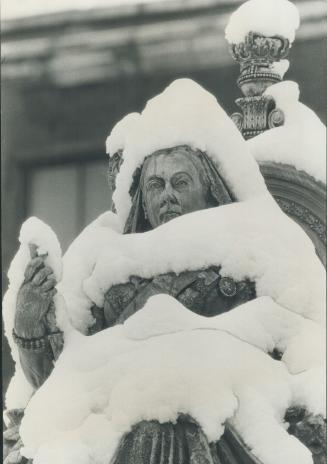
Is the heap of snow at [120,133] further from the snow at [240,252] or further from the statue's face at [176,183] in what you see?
the snow at [240,252]

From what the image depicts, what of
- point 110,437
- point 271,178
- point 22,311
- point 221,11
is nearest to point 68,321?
point 22,311

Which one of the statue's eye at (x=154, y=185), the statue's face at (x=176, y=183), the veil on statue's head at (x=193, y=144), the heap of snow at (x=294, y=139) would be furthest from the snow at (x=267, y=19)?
the statue's eye at (x=154, y=185)

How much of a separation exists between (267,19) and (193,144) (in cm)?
63

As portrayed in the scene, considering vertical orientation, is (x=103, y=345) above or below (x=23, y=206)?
below

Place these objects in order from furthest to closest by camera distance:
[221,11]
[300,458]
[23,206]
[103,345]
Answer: [23,206], [221,11], [103,345], [300,458]

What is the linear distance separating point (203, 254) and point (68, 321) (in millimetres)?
557

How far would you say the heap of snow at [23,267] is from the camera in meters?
5.81

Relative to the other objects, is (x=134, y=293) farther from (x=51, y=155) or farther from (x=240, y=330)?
(x=51, y=155)

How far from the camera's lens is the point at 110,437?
549 cm

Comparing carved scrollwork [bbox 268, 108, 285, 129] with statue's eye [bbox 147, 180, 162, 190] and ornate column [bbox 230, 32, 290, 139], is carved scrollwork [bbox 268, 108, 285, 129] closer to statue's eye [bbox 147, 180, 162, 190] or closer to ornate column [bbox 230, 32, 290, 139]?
ornate column [bbox 230, 32, 290, 139]

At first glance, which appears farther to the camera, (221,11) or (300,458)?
(221,11)

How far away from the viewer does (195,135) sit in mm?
5910

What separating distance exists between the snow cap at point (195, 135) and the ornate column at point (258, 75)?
0.27 meters

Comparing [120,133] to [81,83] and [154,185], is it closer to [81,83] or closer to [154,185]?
[154,185]
